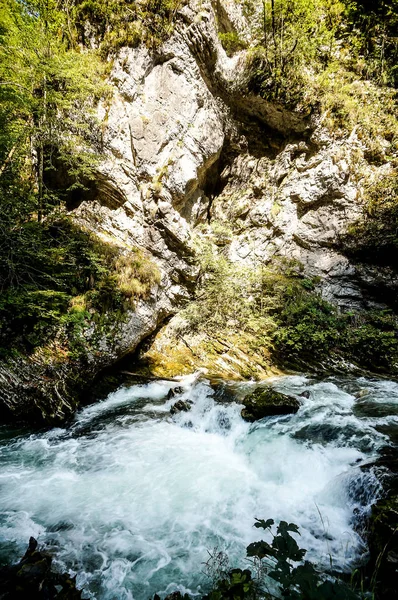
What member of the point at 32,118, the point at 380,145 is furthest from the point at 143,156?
the point at 380,145

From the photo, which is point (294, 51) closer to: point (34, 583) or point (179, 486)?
point (179, 486)

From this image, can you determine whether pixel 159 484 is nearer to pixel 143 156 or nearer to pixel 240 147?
pixel 143 156

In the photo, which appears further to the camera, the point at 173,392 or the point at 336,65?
the point at 336,65

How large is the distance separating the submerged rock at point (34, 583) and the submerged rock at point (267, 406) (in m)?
3.74

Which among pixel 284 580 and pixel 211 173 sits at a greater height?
pixel 211 173

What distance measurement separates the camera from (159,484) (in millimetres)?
4059

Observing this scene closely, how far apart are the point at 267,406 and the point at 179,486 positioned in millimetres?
2239

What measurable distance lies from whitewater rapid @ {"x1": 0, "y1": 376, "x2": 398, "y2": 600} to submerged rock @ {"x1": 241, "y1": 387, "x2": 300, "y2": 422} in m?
0.16

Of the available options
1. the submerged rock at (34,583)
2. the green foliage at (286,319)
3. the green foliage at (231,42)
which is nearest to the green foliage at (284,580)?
the submerged rock at (34,583)

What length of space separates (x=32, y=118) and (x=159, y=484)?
8545 millimetres

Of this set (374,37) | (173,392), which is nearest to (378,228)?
(374,37)

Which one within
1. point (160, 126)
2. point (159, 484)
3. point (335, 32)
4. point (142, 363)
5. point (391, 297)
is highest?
point (335, 32)

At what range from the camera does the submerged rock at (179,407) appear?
595 cm

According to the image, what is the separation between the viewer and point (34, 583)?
2178 millimetres
